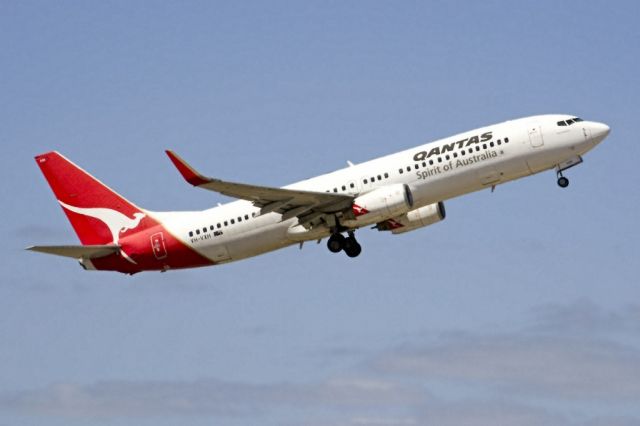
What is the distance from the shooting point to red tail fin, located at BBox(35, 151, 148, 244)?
225 feet

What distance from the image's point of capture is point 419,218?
6600 cm

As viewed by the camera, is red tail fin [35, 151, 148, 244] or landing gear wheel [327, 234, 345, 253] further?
red tail fin [35, 151, 148, 244]

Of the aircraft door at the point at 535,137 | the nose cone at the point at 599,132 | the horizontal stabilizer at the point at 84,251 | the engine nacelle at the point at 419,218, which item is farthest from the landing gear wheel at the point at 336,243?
the nose cone at the point at 599,132

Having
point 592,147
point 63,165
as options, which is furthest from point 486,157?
point 63,165

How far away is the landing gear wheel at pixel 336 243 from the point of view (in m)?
64.8

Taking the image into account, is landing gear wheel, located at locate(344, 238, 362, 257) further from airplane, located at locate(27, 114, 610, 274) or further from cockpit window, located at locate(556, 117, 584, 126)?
cockpit window, located at locate(556, 117, 584, 126)

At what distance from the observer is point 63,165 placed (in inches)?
2773

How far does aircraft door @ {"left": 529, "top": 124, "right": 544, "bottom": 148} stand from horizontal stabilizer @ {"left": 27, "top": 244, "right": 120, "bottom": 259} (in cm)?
2260

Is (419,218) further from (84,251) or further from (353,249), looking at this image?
(84,251)

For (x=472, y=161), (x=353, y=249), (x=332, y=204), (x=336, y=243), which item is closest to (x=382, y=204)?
(x=332, y=204)

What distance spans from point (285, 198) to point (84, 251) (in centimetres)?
1195

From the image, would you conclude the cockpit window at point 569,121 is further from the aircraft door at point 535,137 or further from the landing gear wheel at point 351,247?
the landing gear wheel at point 351,247

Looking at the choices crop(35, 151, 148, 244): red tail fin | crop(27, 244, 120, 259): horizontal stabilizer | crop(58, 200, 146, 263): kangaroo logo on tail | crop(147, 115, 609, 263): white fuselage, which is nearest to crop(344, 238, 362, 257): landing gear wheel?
crop(147, 115, 609, 263): white fuselage

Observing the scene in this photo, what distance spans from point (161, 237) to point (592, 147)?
22768 millimetres
